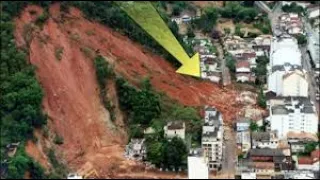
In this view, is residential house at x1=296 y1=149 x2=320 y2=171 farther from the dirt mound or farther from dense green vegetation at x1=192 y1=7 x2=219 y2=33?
dense green vegetation at x1=192 y1=7 x2=219 y2=33

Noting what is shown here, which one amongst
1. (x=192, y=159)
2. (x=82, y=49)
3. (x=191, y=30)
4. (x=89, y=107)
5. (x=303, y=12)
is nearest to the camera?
(x=192, y=159)

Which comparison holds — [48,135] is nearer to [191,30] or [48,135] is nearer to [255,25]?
[191,30]

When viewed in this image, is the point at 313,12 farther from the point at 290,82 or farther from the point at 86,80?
the point at 86,80

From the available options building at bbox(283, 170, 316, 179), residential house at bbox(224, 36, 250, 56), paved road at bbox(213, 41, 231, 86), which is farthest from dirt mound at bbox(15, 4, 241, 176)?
building at bbox(283, 170, 316, 179)

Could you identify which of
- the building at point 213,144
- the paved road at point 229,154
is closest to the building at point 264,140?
the paved road at point 229,154

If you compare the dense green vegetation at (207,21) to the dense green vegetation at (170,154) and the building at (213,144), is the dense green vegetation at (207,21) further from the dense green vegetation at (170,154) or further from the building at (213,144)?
Answer: the dense green vegetation at (170,154)

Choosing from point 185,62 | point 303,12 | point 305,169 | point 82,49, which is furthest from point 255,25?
point 305,169

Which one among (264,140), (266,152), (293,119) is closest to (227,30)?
(293,119)
